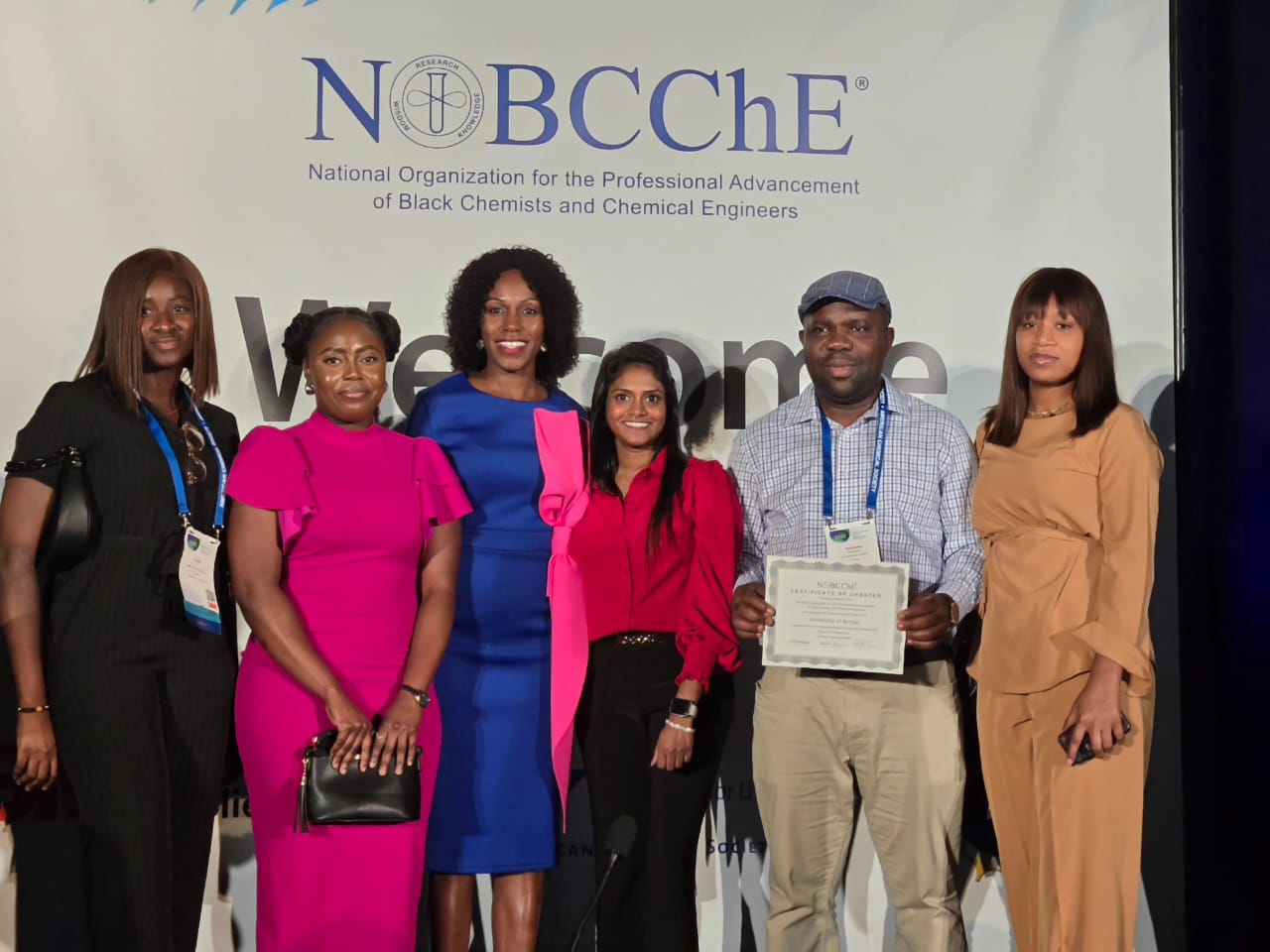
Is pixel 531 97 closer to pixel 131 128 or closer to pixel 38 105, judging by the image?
pixel 131 128

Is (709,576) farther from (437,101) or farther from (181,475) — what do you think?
(437,101)

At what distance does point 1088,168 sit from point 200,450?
8.56 feet

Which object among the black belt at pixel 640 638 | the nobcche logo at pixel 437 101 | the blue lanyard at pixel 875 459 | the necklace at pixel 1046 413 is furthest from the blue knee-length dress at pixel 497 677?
the necklace at pixel 1046 413

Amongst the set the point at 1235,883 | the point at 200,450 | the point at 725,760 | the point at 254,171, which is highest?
the point at 254,171

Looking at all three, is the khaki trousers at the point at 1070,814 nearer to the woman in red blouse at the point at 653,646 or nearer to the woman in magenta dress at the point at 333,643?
the woman in red blouse at the point at 653,646

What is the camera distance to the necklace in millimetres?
3242

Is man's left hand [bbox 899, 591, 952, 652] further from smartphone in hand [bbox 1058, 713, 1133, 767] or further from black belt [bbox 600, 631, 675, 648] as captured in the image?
black belt [bbox 600, 631, 675, 648]

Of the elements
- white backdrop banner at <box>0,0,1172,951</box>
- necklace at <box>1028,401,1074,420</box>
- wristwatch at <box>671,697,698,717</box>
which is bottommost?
wristwatch at <box>671,697,698,717</box>

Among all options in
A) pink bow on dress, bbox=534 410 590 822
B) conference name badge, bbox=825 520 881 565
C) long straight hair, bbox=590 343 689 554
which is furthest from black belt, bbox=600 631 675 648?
conference name badge, bbox=825 520 881 565

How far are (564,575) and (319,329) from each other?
85 cm

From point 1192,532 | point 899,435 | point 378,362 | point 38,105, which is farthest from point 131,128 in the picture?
point 1192,532

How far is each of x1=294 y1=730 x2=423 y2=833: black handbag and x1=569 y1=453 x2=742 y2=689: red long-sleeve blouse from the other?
0.59 metres

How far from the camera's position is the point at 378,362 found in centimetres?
316

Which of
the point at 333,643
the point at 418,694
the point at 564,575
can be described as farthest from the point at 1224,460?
the point at 333,643
